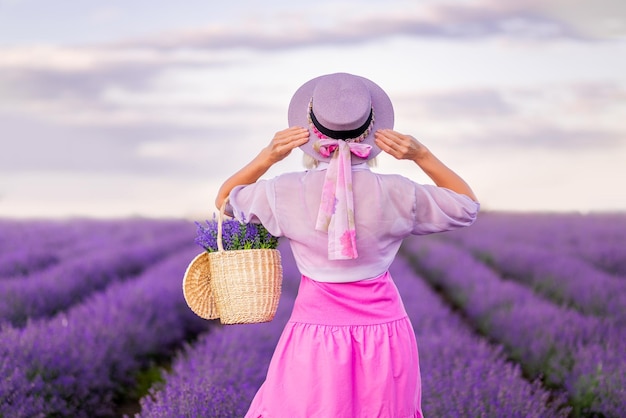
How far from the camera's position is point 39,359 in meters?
3.98

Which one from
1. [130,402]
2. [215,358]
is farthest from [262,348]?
[130,402]

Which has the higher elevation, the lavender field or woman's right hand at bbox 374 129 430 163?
woman's right hand at bbox 374 129 430 163

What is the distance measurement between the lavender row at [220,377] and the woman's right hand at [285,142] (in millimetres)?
1271

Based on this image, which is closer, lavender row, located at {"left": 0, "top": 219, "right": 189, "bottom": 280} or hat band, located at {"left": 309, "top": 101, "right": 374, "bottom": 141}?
hat band, located at {"left": 309, "top": 101, "right": 374, "bottom": 141}

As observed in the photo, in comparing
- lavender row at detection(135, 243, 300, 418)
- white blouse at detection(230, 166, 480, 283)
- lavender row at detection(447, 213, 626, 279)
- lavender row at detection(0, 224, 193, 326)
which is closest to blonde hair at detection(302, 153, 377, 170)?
white blouse at detection(230, 166, 480, 283)

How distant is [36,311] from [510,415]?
4.19m

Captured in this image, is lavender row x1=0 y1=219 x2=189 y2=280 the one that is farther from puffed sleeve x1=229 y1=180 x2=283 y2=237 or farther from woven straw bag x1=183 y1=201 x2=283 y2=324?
puffed sleeve x1=229 y1=180 x2=283 y2=237

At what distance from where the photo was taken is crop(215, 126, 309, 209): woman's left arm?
2230 millimetres

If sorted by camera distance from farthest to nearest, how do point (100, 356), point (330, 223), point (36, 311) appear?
1. point (36, 311)
2. point (100, 356)
3. point (330, 223)

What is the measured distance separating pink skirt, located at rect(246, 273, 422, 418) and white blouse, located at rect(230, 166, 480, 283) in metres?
0.06

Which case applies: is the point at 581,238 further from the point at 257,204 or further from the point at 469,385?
the point at 257,204

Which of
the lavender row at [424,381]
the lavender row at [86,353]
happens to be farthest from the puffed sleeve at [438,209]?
the lavender row at [86,353]

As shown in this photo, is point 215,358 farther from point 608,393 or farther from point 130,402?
point 608,393

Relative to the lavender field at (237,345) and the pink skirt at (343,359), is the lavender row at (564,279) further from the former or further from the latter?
the pink skirt at (343,359)
